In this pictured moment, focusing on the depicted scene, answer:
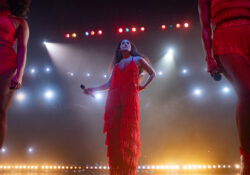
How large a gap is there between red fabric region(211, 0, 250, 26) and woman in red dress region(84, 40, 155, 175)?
45.1 inches

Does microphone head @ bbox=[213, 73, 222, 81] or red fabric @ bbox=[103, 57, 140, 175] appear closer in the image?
microphone head @ bbox=[213, 73, 222, 81]

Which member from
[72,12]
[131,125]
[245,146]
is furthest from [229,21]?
[72,12]

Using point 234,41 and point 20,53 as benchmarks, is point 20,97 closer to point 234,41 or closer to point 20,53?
point 20,53

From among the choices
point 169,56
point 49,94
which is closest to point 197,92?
point 169,56

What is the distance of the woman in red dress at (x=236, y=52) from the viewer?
128 centimetres

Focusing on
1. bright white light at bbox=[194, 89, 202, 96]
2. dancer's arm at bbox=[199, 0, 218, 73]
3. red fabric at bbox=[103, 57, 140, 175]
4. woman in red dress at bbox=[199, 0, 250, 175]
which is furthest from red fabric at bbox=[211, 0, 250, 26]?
bright white light at bbox=[194, 89, 202, 96]

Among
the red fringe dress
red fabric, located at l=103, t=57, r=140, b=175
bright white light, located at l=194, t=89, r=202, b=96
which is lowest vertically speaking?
red fabric, located at l=103, t=57, r=140, b=175

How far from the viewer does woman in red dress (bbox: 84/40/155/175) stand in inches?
87.0

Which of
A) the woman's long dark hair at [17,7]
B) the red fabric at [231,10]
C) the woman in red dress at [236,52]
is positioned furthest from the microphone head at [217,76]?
the woman's long dark hair at [17,7]

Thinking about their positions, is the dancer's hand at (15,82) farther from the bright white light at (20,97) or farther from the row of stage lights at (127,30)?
the bright white light at (20,97)

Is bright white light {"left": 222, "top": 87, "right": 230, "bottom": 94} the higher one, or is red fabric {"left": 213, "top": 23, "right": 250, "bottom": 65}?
bright white light {"left": 222, "top": 87, "right": 230, "bottom": 94}

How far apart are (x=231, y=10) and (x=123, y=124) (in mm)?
1319

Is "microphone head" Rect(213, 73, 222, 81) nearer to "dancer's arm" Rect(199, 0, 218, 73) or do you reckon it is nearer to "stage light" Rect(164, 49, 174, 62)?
"dancer's arm" Rect(199, 0, 218, 73)

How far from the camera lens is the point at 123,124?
2283mm
